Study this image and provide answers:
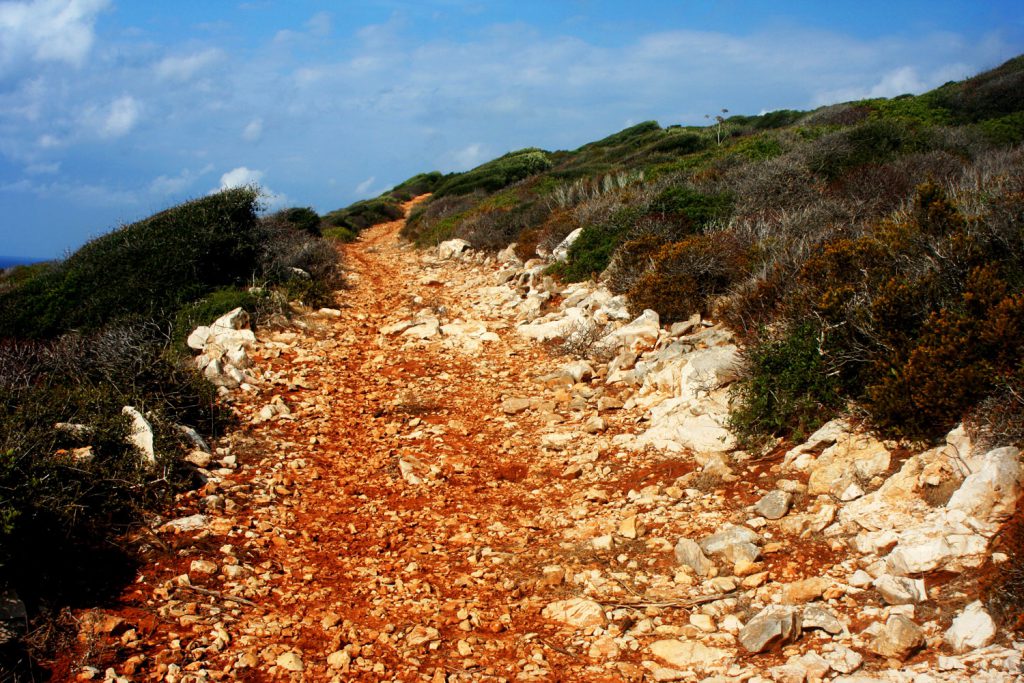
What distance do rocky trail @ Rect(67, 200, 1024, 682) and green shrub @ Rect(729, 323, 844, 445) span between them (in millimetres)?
259

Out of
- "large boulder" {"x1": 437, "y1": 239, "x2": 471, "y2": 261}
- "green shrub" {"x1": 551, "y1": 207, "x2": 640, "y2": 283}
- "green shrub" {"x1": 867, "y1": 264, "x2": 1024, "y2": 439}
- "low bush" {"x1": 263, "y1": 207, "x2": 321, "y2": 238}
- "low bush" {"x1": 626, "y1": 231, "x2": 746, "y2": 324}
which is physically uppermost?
"low bush" {"x1": 263, "y1": 207, "x2": 321, "y2": 238}

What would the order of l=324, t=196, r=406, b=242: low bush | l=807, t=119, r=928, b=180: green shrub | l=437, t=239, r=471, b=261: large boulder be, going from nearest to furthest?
l=807, t=119, r=928, b=180: green shrub < l=437, t=239, r=471, b=261: large boulder < l=324, t=196, r=406, b=242: low bush

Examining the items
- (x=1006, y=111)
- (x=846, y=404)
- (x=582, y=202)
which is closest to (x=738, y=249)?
(x=846, y=404)

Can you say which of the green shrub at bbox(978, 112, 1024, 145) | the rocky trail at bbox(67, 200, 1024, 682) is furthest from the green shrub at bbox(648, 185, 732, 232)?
the green shrub at bbox(978, 112, 1024, 145)

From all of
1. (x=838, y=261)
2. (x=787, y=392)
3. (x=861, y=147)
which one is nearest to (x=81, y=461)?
(x=787, y=392)

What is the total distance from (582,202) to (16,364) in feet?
35.9

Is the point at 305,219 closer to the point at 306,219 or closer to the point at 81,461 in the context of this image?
the point at 306,219

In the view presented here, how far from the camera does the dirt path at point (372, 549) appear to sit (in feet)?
12.2

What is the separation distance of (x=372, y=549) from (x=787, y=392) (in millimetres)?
3628

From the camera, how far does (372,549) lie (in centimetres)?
497

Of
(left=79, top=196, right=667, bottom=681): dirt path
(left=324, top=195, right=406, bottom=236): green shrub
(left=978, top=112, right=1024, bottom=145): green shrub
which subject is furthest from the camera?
(left=324, top=195, right=406, bottom=236): green shrub

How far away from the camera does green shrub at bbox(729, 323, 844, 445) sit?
537 cm

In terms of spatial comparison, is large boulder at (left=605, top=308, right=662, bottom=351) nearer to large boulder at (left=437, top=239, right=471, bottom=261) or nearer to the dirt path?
the dirt path

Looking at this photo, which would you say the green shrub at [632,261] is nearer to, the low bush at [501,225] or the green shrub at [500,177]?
the low bush at [501,225]
